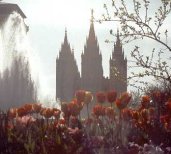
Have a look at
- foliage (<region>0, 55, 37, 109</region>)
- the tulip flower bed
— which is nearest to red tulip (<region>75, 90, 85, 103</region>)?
the tulip flower bed

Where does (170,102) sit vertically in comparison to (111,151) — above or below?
above

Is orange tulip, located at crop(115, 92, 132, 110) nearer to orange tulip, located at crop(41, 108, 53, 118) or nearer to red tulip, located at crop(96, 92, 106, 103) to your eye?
red tulip, located at crop(96, 92, 106, 103)

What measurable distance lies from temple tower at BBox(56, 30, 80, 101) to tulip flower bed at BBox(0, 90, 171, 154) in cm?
11069

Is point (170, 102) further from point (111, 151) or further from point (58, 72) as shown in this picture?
point (58, 72)

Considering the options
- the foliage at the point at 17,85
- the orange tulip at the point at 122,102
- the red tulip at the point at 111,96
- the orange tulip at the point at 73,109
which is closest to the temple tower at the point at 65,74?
the foliage at the point at 17,85

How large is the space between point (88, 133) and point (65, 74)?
4530 inches

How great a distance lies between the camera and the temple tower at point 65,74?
120 m

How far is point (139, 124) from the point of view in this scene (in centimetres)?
651

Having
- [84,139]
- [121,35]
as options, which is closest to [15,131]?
[84,139]

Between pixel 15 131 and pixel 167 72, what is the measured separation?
21.1 ft

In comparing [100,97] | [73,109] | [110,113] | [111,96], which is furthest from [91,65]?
[73,109]

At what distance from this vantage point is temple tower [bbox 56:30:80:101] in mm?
120000

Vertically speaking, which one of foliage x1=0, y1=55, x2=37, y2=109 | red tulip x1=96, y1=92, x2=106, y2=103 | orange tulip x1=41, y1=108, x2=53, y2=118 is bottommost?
orange tulip x1=41, y1=108, x2=53, y2=118

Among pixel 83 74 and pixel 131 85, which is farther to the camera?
pixel 83 74
